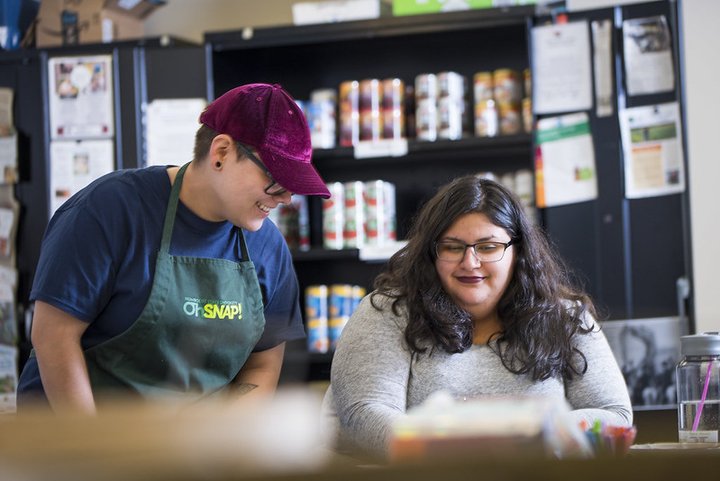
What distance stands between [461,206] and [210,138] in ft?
1.76

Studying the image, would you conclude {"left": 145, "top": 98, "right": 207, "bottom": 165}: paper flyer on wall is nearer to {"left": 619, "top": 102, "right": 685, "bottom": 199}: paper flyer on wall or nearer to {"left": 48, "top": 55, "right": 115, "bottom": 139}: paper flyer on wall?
{"left": 48, "top": 55, "right": 115, "bottom": 139}: paper flyer on wall

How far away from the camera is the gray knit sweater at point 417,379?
76.7 inches

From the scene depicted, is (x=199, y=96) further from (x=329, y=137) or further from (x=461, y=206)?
(x=461, y=206)

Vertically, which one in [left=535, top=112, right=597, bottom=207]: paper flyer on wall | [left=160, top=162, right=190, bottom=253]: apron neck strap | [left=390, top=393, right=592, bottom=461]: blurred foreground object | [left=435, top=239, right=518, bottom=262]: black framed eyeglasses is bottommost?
[left=390, top=393, right=592, bottom=461]: blurred foreground object

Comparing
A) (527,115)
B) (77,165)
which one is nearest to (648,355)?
(527,115)

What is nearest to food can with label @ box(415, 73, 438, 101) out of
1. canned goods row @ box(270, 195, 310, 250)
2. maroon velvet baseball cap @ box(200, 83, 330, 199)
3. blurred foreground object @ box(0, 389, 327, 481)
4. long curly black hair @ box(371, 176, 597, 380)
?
canned goods row @ box(270, 195, 310, 250)

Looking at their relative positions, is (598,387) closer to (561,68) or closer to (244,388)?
(244,388)

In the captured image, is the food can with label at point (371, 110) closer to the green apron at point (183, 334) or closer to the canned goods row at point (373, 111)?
the canned goods row at point (373, 111)

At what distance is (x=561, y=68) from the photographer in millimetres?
3410

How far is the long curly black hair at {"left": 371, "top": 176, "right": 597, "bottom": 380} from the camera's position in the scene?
204cm

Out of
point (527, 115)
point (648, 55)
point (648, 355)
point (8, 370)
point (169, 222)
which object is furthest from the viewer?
point (8, 370)

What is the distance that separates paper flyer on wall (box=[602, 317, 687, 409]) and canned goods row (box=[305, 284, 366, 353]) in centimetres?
92

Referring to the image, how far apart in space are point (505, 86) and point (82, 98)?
1.51 m

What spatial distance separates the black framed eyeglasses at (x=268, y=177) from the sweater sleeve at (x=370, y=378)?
0.36m
